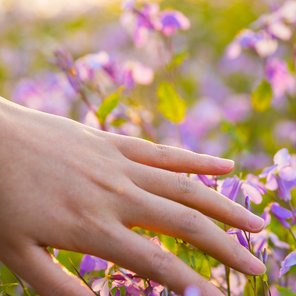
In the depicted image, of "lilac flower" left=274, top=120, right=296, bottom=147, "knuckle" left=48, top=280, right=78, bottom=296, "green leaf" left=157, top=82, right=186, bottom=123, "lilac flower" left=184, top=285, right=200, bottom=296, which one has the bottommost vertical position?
"lilac flower" left=274, top=120, right=296, bottom=147

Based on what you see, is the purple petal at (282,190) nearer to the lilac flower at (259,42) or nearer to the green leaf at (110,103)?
the green leaf at (110,103)

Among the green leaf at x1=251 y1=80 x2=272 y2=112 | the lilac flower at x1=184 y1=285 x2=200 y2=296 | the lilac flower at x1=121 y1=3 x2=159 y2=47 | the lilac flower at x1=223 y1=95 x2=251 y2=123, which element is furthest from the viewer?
the lilac flower at x1=223 y1=95 x2=251 y2=123

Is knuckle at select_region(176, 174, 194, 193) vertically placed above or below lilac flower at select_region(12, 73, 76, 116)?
above

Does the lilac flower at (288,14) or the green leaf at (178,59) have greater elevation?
the lilac flower at (288,14)

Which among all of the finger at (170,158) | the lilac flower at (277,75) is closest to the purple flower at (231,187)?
the finger at (170,158)

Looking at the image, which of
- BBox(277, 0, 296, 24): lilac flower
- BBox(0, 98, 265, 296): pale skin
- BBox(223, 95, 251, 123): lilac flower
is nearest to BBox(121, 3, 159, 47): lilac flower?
BBox(277, 0, 296, 24): lilac flower

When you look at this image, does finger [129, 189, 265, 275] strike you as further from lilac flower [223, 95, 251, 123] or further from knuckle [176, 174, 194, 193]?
lilac flower [223, 95, 251, 123]
